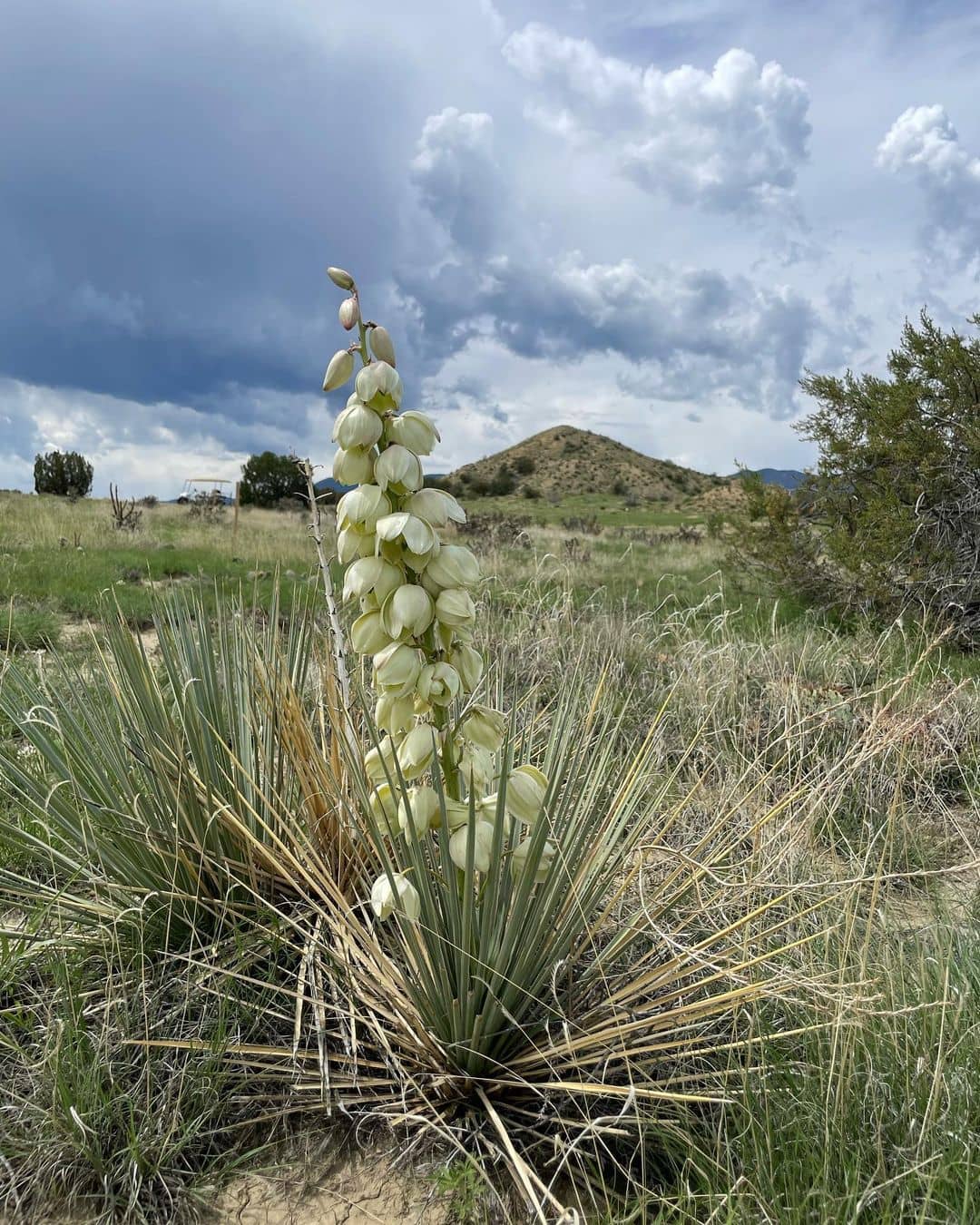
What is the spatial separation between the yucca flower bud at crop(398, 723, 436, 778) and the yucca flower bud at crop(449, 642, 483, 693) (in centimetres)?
12

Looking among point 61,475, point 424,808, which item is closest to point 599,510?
point 61,475

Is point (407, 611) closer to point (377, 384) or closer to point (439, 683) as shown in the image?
point (439, 683)

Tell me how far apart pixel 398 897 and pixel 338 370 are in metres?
1.01

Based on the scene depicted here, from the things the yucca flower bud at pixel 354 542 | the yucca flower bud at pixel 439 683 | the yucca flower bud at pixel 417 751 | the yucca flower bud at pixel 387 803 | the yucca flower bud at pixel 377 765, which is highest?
the yucca flower bud at pixel 354 542

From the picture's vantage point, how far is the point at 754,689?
184 inches

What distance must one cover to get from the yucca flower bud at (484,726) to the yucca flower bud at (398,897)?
11.8 inches

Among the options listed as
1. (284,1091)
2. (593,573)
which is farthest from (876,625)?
(284,1091)

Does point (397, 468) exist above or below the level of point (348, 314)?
below

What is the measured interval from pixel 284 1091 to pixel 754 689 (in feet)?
11.9

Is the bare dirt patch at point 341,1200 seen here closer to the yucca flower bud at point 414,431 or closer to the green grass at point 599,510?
the yucca flower bud at point 414,431

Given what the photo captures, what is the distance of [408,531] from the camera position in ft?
4.43

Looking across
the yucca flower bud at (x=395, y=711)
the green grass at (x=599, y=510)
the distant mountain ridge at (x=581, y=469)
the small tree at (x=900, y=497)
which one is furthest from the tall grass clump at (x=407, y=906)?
the distant mountain ridge at (x=581, y=469)

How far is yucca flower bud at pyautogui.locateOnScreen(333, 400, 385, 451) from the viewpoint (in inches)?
54.9

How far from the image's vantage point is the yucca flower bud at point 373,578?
1.40m
